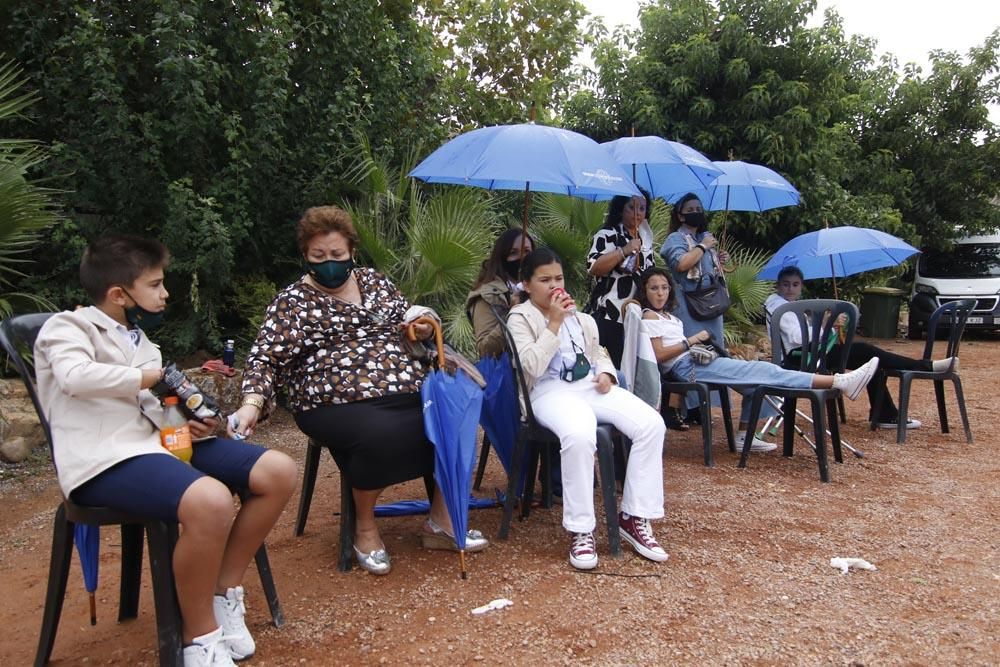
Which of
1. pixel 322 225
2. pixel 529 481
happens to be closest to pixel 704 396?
pixel 529 481

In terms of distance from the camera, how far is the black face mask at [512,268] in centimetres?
405

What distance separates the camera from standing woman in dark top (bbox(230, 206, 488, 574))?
3094 millimetres

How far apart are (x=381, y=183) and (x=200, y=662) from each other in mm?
5015

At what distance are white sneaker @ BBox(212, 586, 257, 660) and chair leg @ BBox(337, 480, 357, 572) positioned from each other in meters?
0.69

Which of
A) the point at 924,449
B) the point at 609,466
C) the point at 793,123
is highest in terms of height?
the point at 793,123

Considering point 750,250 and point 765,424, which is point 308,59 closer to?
point 765,424

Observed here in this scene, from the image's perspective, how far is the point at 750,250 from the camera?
10.3m

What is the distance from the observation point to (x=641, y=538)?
334 centimetres

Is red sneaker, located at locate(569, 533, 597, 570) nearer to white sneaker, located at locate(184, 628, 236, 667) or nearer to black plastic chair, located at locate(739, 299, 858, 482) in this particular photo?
white sneaker, located at locate(184, 628, 236, 667)

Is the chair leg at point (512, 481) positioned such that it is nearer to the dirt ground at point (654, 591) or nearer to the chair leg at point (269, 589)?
the dirt ground at point (654, 591)

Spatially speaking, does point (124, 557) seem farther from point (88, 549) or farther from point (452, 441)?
point (452, 441)

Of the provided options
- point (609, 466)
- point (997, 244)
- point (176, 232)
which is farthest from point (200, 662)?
point (997, 244)

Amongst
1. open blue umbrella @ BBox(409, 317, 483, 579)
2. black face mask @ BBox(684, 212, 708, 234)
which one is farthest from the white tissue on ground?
black face mask @ BBox(684, 212, 708, 234)

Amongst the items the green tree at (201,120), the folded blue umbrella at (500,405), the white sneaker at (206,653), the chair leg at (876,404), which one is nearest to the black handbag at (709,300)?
the chair leg at (876,404)
